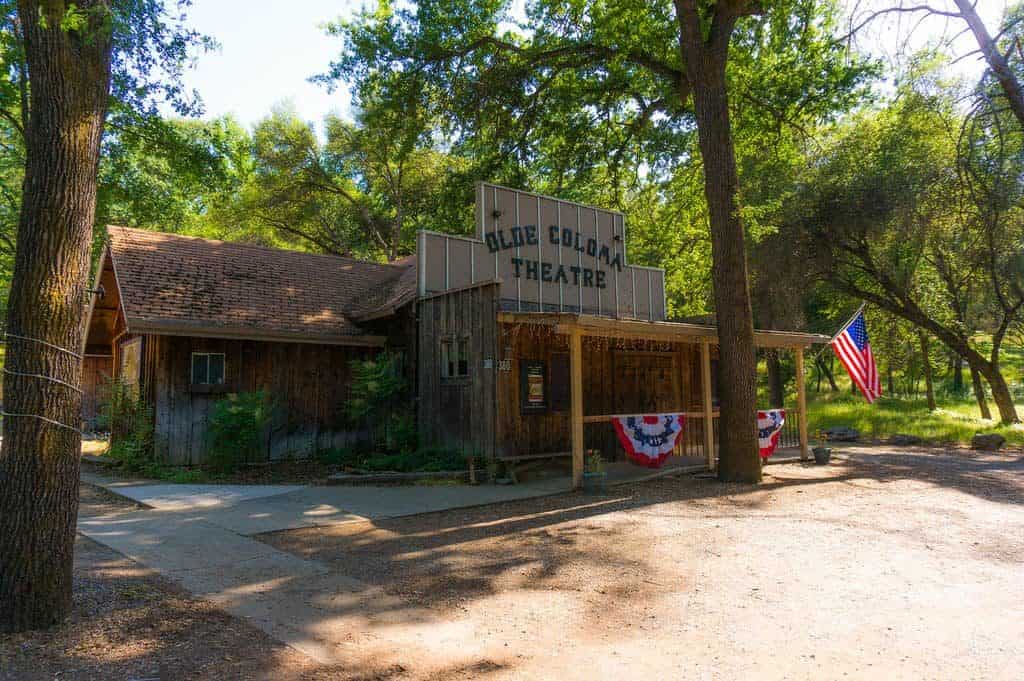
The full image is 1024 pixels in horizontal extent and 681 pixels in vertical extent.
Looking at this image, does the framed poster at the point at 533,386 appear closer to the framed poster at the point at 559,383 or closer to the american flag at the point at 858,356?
the framed poster at the point at 559,383

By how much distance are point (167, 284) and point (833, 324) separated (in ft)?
87.6

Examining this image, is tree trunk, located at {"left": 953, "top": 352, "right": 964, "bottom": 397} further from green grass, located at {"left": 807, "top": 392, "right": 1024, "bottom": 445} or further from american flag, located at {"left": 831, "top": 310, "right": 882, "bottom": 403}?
american flag, located at {"left": 831, "top": 310, "right": 882, "bottom": 403}

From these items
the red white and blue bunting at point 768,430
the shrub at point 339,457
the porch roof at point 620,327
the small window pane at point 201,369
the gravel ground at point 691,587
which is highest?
the porch roof at point 620,327

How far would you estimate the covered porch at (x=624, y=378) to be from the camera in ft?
34.6

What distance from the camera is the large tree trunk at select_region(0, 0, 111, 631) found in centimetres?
431

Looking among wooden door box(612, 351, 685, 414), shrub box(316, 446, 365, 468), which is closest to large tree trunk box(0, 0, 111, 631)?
shrub box(316, 446, 365, 468)

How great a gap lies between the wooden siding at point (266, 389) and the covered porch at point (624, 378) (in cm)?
455

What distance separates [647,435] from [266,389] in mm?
7440

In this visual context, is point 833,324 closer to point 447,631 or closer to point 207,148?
point 207,148

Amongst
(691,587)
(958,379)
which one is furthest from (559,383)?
(958,379)

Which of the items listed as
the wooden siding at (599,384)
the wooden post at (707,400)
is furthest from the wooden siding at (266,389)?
the wooden post at (707,400)

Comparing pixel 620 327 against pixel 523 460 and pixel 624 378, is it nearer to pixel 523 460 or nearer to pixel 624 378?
pixel 523 460

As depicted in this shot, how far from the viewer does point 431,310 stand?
13141 millimetres

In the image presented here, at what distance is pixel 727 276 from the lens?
37.8ft
